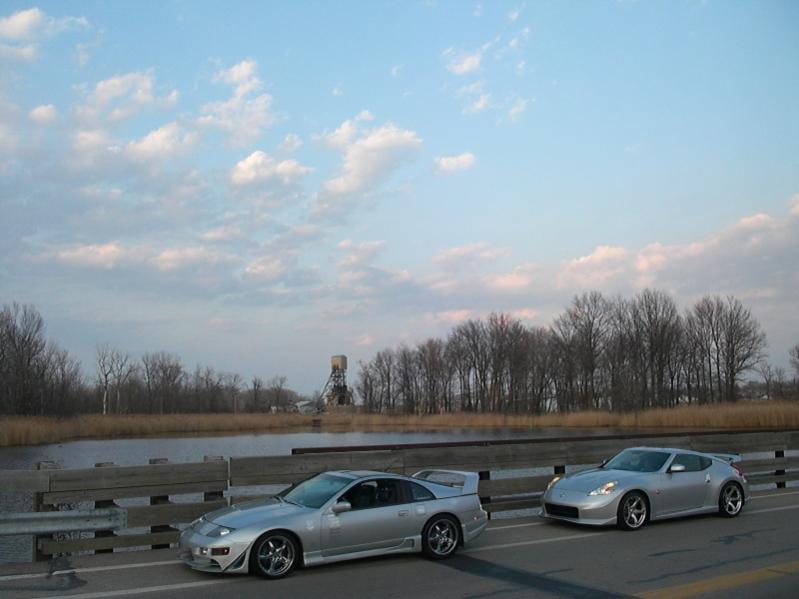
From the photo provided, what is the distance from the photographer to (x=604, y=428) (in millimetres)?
62969

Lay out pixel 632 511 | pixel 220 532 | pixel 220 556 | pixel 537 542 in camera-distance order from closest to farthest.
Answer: pixel 220 556 → pixel 220 532 → pixel 537 542 → pixel 632 511

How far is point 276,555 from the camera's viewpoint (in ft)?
29.3

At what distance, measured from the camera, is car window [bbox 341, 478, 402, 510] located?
974cm

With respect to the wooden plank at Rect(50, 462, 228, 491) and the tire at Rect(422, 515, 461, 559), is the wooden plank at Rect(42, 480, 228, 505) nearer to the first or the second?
the wooden plank at Rect(50, 462, 228, 491)

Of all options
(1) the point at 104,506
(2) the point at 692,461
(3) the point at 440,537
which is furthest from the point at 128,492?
(2) the point at 692,461

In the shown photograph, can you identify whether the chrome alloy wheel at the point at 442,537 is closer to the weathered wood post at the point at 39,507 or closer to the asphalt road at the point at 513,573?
the asphalt road at the point at 513,573

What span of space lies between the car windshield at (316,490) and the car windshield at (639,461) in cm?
571

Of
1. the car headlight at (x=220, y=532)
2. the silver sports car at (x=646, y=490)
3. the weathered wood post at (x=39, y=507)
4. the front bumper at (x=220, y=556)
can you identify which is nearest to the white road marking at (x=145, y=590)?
the front bumper at (x=220, y=556)

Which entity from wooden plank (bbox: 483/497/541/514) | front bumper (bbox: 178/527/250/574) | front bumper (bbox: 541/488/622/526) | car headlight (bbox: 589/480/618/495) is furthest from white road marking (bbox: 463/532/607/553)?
front bumper (bbox: 178/527/250/574)

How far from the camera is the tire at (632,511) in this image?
12031 mm

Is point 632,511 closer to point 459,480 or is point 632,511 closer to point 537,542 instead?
point 537,542

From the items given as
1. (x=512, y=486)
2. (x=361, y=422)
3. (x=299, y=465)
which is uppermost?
(x=299, y=465)

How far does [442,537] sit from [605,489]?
11.5ft

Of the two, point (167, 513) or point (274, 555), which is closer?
point (274, 555)
